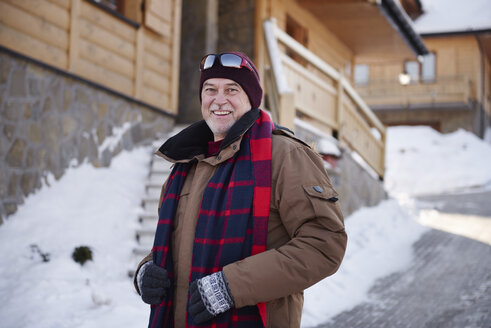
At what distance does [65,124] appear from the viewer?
6.02m

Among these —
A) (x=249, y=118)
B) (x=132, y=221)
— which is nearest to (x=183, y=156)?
(x=249, y=118)

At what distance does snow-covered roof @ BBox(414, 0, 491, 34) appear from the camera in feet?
82.6

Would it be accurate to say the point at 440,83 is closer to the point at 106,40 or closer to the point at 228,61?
the point at 106,40

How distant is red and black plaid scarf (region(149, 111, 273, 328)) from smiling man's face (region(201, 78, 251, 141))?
13cm

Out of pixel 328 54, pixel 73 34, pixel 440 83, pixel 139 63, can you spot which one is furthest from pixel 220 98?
pixel 440 83

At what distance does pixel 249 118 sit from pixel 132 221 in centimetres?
376

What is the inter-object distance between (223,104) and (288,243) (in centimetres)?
67

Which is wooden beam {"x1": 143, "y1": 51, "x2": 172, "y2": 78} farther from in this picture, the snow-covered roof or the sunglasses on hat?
the snow-covered roof

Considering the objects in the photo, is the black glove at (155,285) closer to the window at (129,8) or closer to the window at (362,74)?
the window at (129,8)

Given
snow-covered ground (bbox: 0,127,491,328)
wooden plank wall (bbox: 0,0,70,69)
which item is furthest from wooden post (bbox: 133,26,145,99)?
wooden plank wall (bbox: 0,0,70,69)

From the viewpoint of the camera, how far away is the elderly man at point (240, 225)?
1.85 meters

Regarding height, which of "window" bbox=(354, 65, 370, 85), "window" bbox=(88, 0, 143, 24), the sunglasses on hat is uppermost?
"window" bbox=(354, 65, 370, 85)

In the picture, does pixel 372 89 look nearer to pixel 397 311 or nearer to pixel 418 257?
pixel 418 257

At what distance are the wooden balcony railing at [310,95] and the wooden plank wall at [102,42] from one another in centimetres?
162
